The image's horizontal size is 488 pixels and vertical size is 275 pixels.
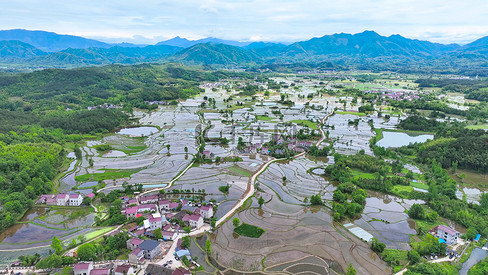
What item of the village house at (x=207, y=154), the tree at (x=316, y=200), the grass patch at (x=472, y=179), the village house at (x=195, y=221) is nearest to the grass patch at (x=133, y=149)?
the village house at (x=207, y=154)

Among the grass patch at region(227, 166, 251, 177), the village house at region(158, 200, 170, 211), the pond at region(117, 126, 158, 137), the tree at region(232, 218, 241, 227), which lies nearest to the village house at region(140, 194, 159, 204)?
the village house at region(158, 200, 170, 211)

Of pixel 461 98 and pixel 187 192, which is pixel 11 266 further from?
pixel 461 98

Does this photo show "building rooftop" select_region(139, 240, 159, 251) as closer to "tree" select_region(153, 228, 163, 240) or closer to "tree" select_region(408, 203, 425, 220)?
"tree" select_region(153, 228, 163, 240)

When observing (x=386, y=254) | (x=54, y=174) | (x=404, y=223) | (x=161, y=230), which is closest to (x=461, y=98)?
(x=404, y=223)

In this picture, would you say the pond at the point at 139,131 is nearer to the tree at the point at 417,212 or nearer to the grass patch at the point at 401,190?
the grass patch at the point at 401,190

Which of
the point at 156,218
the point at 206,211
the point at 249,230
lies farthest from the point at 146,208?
the point at 249,230
